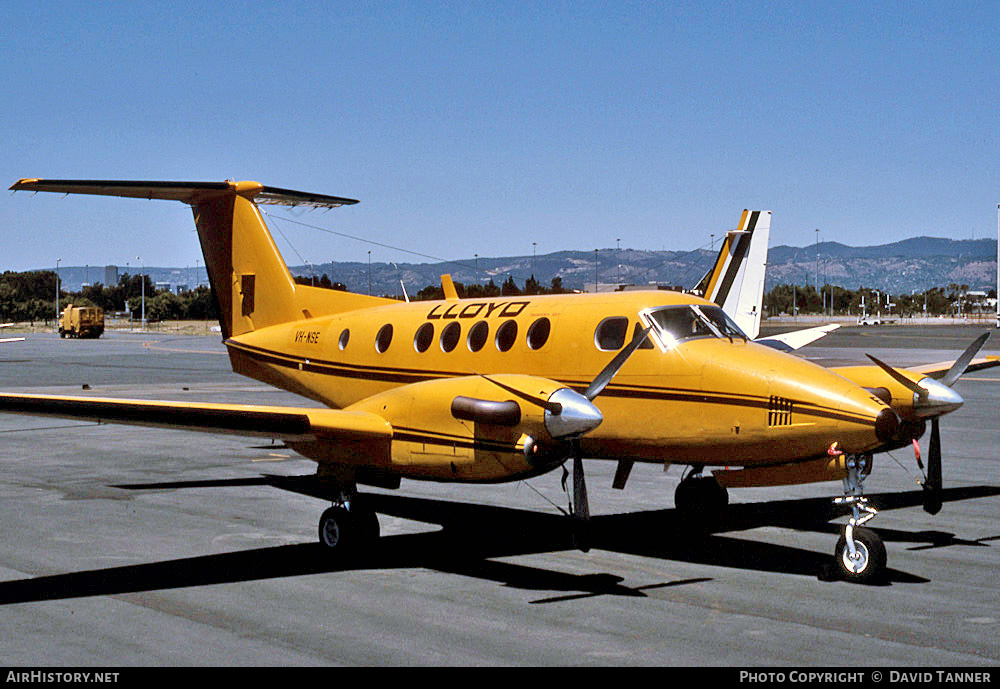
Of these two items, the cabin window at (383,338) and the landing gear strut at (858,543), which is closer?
the landing gear strut at (858,543)

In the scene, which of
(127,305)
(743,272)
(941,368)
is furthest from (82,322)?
(941,368)

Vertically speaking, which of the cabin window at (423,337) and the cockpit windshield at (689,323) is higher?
the cockpit windshield at (689,323)

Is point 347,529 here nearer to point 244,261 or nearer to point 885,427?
point 885,427

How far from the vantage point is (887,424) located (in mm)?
9539

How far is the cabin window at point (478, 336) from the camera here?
13.0 metres

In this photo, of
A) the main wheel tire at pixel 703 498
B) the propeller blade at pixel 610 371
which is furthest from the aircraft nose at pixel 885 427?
the main wheel tire at pixel 703 498

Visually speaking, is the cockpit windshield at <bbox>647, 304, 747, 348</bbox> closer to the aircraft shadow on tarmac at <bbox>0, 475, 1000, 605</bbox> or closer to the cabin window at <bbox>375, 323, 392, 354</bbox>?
the aircraft shadow on tarmac at <bbox>0, 475, 1000, 605</bbox>

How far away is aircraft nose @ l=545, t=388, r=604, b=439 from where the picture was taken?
31.1 feet

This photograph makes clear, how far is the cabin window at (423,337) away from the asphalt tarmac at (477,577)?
92.3 inches

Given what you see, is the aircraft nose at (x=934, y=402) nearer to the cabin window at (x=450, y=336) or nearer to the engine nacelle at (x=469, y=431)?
the engine nacelle at (x=469, y=431)

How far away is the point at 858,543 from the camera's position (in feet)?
32.7

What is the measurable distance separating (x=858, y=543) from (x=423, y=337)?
6345 mm
